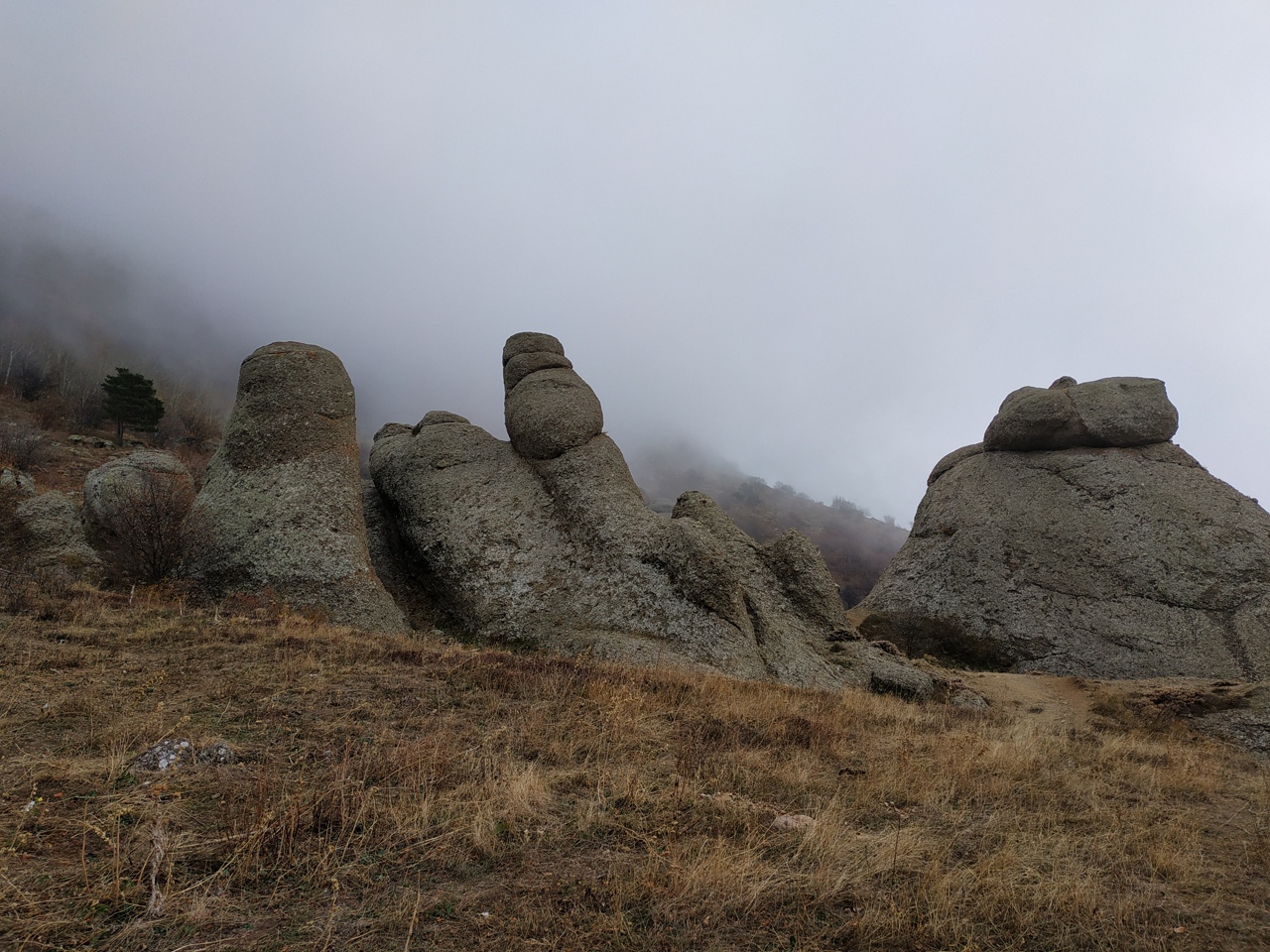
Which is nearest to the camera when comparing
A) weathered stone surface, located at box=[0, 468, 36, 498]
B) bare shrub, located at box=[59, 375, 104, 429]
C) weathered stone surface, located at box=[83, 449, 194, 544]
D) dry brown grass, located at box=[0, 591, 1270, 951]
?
dry brown grass, located at box=[0, 591, 1270, 951]

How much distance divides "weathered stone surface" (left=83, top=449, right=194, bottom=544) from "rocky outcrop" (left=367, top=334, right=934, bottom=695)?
461 centimetres

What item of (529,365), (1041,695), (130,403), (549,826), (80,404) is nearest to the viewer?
(549,826)

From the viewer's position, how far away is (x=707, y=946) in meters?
3.15

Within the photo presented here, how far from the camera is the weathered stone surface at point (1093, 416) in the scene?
70.3ft

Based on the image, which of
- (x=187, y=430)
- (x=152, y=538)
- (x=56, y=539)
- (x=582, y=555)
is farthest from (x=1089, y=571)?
(x=187, y=430)

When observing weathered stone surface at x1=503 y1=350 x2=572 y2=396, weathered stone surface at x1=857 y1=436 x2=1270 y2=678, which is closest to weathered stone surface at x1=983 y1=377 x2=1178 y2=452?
weathered stone surface at x1=857 y1=436 x2=1270 y2=678

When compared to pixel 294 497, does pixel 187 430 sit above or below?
above

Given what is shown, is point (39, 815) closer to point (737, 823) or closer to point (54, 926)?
point (54, 926)

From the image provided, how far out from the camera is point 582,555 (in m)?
14.7

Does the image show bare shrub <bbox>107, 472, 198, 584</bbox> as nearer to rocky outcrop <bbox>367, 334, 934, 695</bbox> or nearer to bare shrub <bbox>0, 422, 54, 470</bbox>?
rocky outcrop <bbox>367, 334, 934, 695</bbox>

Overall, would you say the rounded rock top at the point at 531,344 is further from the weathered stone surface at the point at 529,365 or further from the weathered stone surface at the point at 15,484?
the weathered stone surface at the point at 15,484

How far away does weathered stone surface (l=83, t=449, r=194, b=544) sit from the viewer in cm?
1433

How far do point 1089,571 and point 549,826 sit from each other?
20221 mm

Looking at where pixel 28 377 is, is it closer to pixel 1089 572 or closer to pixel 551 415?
pixel 551 415
